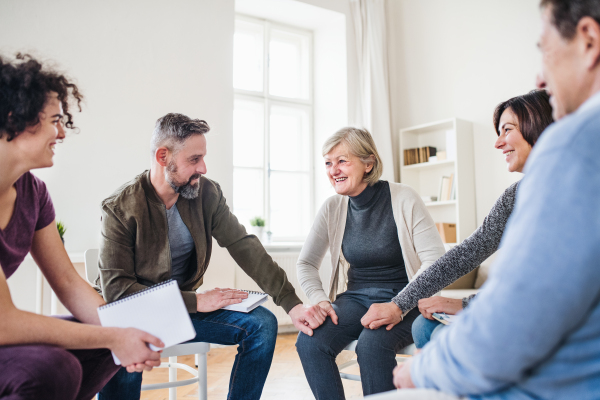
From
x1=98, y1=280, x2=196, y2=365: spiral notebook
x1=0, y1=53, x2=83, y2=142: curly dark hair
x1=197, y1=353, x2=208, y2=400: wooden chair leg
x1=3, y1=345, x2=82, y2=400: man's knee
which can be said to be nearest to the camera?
x1=3, y1=345, x2=82, y2=400: man's knee

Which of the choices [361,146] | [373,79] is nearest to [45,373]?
[361,146]

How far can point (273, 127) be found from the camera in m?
4.64

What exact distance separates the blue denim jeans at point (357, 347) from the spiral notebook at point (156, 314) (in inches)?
22.8

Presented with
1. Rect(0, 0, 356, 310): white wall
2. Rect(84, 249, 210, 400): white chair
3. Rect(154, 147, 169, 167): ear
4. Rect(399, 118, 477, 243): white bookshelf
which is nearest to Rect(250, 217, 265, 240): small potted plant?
Rect(0, 0, 356, 310): white wall

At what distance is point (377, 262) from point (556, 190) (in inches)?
52.5

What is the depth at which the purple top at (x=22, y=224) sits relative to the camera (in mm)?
1115

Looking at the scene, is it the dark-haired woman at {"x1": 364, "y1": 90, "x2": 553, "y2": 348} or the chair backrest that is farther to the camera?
the chair backrest

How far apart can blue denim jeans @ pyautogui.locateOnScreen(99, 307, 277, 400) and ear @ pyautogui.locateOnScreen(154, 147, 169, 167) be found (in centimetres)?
56

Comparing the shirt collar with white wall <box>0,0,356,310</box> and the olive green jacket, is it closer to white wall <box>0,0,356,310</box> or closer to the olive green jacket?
the olive green jacket

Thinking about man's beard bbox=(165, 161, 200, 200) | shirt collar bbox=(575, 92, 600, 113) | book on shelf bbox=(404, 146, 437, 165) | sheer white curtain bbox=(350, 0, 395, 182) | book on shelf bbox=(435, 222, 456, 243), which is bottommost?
book on shelf bbox=(435, 222, 456, 243)

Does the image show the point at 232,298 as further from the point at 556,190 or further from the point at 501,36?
the point at 501,36

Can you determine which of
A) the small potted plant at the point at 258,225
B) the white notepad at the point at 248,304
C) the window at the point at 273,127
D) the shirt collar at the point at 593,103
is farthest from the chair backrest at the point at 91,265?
the window at the point at 273,127

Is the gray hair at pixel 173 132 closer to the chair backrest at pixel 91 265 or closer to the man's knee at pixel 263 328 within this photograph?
the chair backrest at pixel 91 265

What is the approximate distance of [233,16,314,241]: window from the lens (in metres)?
4.47
